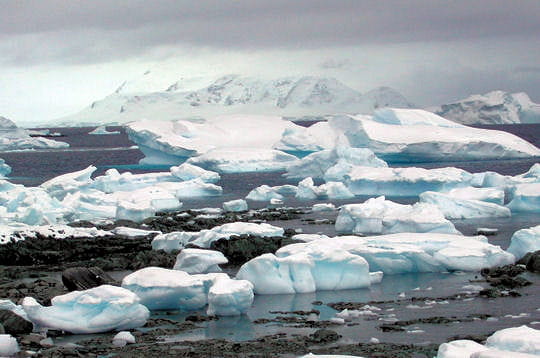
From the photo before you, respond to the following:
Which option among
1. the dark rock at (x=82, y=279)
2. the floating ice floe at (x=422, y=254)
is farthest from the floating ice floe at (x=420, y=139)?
the dark rock at (x=82, y=279)

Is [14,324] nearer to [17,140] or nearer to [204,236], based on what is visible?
[204,236]

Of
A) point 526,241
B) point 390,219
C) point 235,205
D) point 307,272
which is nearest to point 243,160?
point 235,205

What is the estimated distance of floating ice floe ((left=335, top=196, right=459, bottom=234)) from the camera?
1962 centimetres

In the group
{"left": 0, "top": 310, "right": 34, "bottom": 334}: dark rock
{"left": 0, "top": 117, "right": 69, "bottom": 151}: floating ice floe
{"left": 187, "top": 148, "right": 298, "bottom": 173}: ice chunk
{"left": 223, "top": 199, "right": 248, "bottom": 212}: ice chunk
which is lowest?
{"left": 0, "top": 310, "right": 34, "bottom": 334}: dark rock

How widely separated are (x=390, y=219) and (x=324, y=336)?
391 inches

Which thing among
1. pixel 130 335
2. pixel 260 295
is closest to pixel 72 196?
pixel 260 295

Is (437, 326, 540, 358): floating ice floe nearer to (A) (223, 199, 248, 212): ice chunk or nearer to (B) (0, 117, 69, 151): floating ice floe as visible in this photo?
(A) (223, 199, 248, 212): ice chunk

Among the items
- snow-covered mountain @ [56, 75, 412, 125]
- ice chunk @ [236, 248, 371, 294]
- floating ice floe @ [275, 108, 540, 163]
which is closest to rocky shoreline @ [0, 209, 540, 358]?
ice chunk @ [236, 248, 371, 294]

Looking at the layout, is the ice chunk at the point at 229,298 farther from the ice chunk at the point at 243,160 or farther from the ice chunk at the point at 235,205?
the ice chunk at the point at 243,160

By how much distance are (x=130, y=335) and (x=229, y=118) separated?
41983 millimetres

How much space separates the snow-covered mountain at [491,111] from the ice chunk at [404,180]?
60613mm

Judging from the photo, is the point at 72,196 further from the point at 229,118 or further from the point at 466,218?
the point at 229,118

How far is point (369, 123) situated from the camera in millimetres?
40469

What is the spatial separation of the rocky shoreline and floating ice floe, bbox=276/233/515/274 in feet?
1.58
